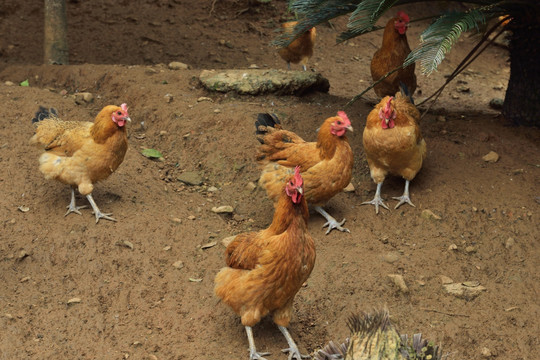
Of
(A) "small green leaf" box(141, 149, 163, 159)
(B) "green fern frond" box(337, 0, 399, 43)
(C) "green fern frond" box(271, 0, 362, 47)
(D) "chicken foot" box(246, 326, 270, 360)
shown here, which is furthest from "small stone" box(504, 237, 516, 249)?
(A) "small green leaf" box(141, 149, 163, 159)

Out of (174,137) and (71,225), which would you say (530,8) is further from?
(71,225)

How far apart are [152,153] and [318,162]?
7.07 feet

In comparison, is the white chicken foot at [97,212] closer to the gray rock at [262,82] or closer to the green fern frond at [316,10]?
the green fern frond at [316,10]

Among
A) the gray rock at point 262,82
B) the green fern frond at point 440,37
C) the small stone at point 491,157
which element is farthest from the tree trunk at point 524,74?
the gray rock at point 262,82

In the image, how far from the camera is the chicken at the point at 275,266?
13.4 feet

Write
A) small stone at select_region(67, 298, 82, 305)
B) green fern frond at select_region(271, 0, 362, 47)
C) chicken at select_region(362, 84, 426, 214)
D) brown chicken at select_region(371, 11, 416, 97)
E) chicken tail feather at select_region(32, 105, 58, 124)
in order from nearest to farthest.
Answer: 1. small stone at select_region(67, 298, 82, 305)
2. chicken at select_region(362, 84, 426, 214)
3. chicken tail feather at select_region(32, 105, 58, 124)
4. green fern frond at select_region(271, 0, 362, 47)
5. brown chicken at select_region(371, 11, 416, 97)

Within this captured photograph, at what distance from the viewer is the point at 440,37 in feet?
17.3

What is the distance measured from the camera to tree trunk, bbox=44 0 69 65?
8562mm

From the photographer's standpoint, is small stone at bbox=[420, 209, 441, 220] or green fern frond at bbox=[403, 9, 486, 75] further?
small stone at bbox=[420, 209, 441, 220]

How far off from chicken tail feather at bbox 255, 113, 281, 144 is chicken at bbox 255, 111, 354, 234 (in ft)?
0.23

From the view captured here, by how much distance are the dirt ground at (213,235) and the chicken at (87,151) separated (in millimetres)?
315

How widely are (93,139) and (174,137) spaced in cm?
173

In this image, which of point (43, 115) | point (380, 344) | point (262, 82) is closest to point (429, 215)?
point (262, 82)

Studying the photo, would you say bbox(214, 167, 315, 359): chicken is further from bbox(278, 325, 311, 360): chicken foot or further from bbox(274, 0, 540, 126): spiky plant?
bbox(274, 0, 540, 126): spiky plant
